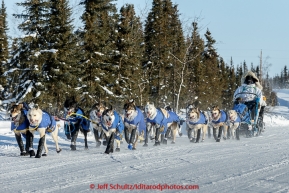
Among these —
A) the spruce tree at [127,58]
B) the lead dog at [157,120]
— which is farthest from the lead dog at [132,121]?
the spruce tree at [127,58]

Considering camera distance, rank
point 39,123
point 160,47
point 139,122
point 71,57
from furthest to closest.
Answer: point 160,47 < point 71,57 < point 139,122 < point 39,123

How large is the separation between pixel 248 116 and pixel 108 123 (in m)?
7.87

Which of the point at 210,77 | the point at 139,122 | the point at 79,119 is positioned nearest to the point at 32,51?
the point at 79,119

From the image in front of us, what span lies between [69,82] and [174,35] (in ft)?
49.8

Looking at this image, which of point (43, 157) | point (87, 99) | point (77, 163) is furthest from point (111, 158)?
point (87, 99)

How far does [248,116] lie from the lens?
16.3 metres

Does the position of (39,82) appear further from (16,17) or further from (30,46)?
(16,17)

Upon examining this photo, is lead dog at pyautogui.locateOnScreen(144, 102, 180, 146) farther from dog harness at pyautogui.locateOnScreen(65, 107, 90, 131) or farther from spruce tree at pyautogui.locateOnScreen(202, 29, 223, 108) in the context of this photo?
spruce tree at pyautogui.locateOnScreen(202, 29, 223, 108)

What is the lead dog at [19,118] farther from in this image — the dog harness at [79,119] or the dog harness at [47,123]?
the dog harness at [79,119]

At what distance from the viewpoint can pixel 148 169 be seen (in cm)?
730

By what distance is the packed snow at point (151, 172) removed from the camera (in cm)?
578

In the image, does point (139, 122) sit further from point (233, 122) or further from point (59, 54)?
point (59, 54)

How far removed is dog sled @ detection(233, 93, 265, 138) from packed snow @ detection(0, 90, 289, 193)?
19.5 feet

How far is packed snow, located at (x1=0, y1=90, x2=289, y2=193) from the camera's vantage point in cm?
578
